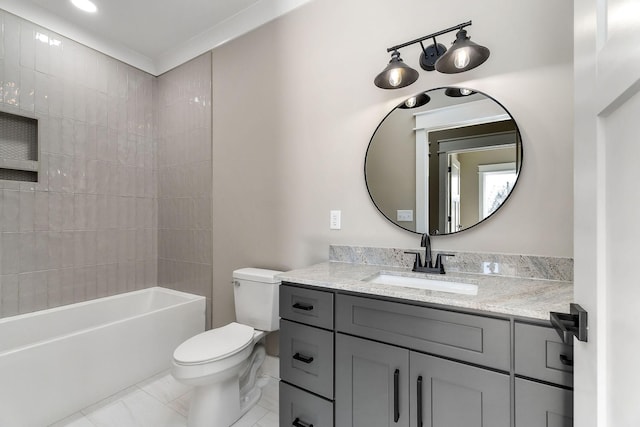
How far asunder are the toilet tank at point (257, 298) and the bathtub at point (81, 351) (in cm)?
70

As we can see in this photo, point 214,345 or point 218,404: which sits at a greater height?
point 214,345

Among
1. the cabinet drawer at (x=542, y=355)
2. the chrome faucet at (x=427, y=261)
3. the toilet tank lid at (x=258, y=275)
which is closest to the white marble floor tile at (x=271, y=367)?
the toilet tank lid at (x=258, y=275)

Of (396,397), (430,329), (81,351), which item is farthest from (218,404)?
(430,329)

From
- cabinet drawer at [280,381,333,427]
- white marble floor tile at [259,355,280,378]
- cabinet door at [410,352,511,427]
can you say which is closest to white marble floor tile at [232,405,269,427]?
white marble floor tile at [259,355,280,378]

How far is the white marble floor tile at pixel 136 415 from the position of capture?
165cm

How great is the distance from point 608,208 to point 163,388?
2496 millimetres

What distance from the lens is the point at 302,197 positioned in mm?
1965

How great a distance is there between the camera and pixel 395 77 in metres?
1.49

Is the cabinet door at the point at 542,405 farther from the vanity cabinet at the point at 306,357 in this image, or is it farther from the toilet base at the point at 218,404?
the toilet base at the point at 218,404

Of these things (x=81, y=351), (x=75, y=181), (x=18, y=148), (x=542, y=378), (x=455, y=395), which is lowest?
(x=81, y=351)

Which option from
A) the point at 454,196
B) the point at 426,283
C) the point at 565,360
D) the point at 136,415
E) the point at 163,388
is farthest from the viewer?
the point at 163,388

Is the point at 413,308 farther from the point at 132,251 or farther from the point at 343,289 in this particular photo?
the point at 132,251

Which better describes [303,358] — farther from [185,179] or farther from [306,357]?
[185,179]

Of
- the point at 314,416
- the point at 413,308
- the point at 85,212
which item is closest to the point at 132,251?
the point at 85,212
